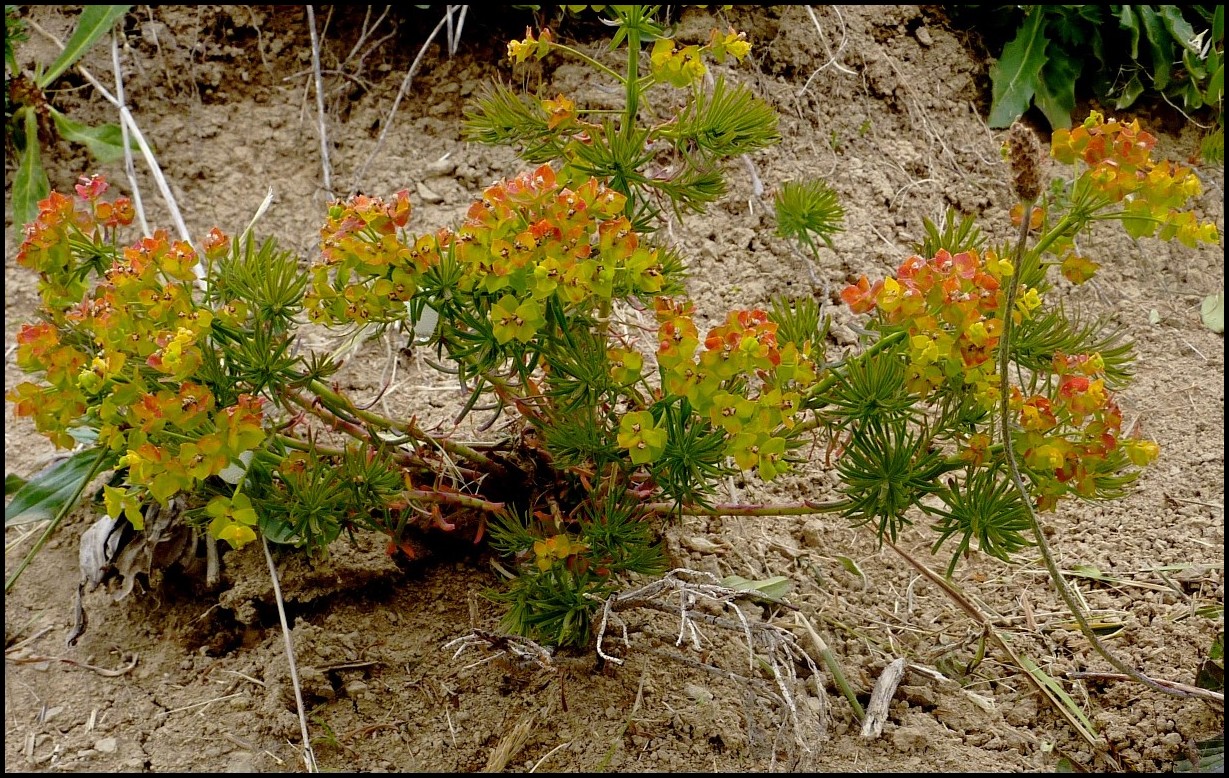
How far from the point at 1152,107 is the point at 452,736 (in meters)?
2.74

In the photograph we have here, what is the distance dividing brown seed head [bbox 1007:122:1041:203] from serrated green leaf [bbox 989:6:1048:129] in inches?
74.7

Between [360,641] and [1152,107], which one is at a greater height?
[1152,107]

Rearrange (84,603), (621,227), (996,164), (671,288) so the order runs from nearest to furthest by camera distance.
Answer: (621,227)
(671,288)
(84,603)
(996,164)

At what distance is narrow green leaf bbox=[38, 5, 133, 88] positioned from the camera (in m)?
2.46

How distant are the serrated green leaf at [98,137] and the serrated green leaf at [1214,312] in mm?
2600

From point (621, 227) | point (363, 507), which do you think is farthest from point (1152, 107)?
point (363, 507)

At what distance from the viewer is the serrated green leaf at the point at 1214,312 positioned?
252 cm

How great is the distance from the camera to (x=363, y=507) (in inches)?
54.2

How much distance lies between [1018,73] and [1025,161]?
6.48ft

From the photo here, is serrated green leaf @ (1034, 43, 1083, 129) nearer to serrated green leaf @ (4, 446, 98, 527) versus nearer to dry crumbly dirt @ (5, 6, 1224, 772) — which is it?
dry crumbly dirt @ (5, 6, 1224, 772)

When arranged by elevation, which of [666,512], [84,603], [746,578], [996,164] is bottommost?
[84,603]

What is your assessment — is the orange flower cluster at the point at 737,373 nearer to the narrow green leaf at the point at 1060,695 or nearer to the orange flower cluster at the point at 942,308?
the orange flower cluster at the point at 942,308

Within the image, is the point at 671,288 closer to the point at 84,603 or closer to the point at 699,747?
the point at 699,747

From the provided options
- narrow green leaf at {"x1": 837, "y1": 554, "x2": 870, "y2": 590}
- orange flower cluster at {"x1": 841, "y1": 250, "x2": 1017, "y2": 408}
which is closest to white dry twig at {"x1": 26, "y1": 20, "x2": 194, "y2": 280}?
narrow green leaf at {"x1": 837, "y1": 554, "x2": 870, "y2": 590}
